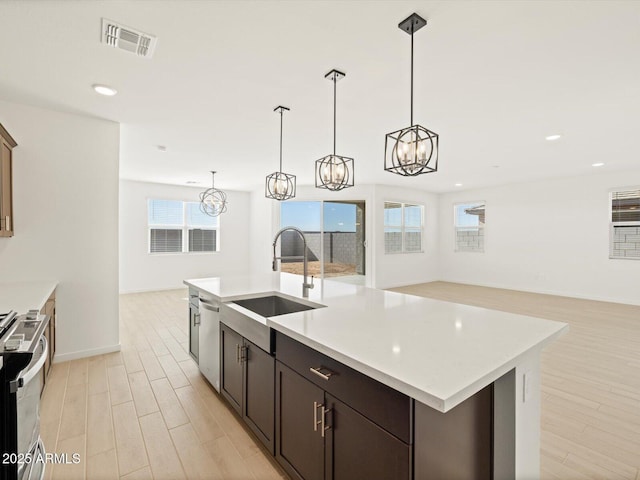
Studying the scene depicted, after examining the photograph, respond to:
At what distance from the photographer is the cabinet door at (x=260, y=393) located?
1733 mm

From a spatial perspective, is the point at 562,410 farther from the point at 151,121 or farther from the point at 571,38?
the point at 151,121

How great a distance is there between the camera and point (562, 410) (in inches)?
90.2

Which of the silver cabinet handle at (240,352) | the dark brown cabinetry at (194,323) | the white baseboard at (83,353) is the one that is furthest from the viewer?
the white baseboard at (83,353)

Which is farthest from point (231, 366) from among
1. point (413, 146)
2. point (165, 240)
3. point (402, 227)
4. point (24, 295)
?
point (402, 227)

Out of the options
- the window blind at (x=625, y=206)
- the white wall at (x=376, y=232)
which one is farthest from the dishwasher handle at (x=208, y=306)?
the window blind at (x=625, y=206)

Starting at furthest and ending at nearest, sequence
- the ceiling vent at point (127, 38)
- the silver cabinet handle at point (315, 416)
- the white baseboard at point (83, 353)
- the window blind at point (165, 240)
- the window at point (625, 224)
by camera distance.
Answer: the window blind at point (165, 240)
the window at point (625, 224)
the white baseboard at point (83, 353)
the ceiling vent at point (127, 38)
the silver cabinet handle at point (315, 416)

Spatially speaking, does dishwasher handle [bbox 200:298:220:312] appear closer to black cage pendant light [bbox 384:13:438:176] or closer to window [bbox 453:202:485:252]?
black cage pendant light [bbox 384:13:438:176]

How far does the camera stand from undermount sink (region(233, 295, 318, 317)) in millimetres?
2443

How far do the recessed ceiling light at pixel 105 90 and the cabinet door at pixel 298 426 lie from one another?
271 cm

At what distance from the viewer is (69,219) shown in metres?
3.20

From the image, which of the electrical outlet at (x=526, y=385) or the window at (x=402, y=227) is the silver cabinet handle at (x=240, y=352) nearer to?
the electrical outlet at (x=526, y=385)

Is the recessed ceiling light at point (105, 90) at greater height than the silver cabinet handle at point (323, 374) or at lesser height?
greater

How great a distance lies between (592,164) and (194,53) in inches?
253

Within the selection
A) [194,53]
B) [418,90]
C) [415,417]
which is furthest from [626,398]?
[194,53]
